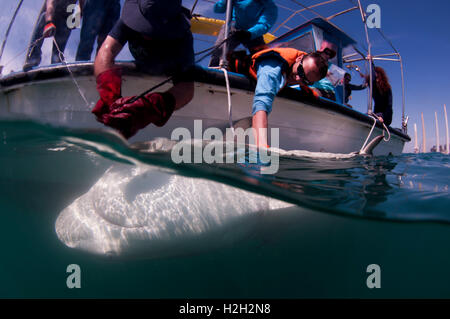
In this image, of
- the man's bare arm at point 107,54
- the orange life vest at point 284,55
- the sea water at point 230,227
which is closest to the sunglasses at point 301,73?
the orange life vest at point 284,55

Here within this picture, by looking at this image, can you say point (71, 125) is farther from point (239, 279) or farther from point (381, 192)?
point (381, 192)

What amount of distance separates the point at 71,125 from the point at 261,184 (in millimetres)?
1372

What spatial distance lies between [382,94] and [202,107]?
5326mm

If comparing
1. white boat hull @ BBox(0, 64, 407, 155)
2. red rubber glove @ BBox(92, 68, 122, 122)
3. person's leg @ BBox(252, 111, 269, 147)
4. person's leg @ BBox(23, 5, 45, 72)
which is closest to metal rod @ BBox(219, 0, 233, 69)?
white boat hull @ BBox(0, 64, 407, 155)

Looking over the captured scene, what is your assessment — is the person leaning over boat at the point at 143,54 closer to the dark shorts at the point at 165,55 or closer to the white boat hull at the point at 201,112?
the dark shorts at the point at 165,55

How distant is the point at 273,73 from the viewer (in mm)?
2037

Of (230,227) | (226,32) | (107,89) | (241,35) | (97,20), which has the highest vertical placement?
(241,35)

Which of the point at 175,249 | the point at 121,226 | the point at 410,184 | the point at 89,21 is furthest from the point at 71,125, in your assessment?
the point at 410,184

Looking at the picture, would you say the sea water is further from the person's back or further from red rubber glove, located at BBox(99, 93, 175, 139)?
the person's back

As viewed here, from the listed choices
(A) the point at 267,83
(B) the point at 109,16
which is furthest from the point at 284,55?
(B) the point at 109,16

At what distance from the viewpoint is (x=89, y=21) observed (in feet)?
4.09

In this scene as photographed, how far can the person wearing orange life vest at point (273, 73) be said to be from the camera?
193cm

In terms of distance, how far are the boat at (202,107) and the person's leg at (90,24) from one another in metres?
0.14

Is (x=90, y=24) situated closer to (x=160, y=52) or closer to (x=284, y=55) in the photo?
(x=160, y=52)
